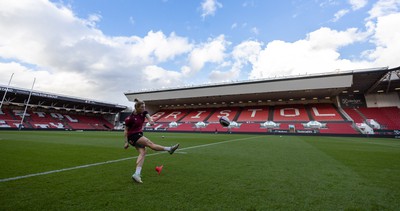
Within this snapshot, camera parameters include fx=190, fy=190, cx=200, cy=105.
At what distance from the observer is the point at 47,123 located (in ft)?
127

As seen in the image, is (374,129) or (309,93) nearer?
(374,129)

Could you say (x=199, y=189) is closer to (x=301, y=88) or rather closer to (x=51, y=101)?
(x=301, y=88)

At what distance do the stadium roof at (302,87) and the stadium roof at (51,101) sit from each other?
12.0m

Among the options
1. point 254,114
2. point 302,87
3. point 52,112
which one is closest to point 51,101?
point 52,112

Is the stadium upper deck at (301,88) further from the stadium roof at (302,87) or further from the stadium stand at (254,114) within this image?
the stadium stand at (254,114)

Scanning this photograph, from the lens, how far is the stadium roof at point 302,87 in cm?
2595

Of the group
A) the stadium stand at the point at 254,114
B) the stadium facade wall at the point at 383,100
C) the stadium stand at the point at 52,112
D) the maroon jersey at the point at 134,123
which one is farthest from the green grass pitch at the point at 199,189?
the stadium stand at the point at 52,112

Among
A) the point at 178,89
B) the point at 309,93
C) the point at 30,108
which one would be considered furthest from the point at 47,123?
the point at 309,93

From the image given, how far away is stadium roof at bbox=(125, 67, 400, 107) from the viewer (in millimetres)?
25948

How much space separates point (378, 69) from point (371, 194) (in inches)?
1137

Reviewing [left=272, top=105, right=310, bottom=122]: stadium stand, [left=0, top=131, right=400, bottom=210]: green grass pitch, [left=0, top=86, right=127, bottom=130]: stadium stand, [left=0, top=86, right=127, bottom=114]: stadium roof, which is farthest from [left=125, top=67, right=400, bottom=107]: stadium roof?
[left=0, top=131, right=400, bottom=210]: green grass pitch

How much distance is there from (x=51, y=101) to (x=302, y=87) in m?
48.7

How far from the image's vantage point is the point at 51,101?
40.2 metres

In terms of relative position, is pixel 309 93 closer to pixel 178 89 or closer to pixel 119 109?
pixel 178 89
